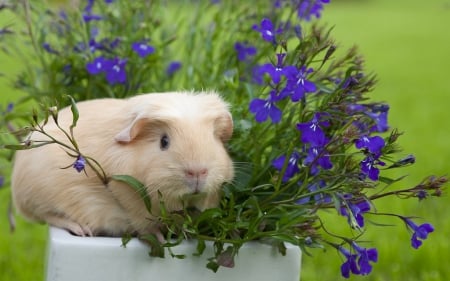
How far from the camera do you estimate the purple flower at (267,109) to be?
1.96 metres

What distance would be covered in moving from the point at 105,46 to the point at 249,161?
620 millimetres

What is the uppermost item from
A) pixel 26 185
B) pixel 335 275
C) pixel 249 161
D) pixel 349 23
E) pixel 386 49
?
pixel 349 23

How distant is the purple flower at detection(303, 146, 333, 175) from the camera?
184 centimetres

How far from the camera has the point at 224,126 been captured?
76.1 inches

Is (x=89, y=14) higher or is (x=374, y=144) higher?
(x=89, y=14)

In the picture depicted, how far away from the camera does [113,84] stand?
8.00 feet

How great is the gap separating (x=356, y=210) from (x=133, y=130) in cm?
55

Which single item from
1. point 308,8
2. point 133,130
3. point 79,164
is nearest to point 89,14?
point 308,8

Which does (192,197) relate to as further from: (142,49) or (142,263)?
(142,49)

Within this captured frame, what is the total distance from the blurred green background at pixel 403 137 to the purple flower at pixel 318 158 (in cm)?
20

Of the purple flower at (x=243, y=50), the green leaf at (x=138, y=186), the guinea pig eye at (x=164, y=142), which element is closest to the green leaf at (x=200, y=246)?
the green leaf at (x=138, y=186)

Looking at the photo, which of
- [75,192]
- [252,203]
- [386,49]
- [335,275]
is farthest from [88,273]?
[386,49]

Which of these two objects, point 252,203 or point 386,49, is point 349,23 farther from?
point 252,203

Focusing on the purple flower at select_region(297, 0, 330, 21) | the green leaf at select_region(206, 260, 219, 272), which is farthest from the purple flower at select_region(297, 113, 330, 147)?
the purple flower at select_region(297, 0, 330, 21)
